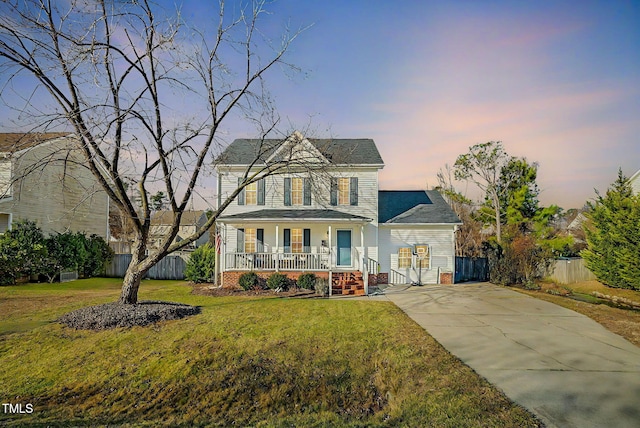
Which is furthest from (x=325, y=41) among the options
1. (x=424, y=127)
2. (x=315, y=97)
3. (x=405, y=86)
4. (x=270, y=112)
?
(x=424, y=127)

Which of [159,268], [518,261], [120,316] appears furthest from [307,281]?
[518,261]

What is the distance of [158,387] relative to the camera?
5453mm

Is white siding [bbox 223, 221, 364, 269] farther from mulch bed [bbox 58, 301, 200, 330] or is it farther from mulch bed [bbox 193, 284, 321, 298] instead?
mulch bed [bbox 58, 301, 200, 330]

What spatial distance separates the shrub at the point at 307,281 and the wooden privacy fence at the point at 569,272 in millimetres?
13522

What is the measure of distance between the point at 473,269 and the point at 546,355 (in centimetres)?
1441

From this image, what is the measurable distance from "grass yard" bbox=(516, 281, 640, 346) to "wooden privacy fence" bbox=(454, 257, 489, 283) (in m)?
3.17

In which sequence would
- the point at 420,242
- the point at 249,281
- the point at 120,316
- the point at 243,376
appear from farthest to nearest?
1. the point at 420,242
2. the point at 249,281
3. the point at 120,316
4. the point at 243,376

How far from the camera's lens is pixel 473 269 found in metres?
20.3

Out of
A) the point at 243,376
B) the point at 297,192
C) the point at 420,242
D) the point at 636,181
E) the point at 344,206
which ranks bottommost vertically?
the point at 243,376

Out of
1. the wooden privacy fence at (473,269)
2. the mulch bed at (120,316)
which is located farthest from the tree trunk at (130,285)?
the wooden privacy fence at (473,269)

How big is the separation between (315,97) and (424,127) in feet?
23.0

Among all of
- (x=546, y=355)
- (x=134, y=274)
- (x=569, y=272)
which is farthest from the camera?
(x=569, y=272)

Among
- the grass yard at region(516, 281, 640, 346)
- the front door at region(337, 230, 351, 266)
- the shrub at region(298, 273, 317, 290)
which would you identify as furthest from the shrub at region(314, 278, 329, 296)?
the grass yard at region(516, 281, 640, 346)

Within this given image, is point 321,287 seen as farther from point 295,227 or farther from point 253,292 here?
point 295,227
